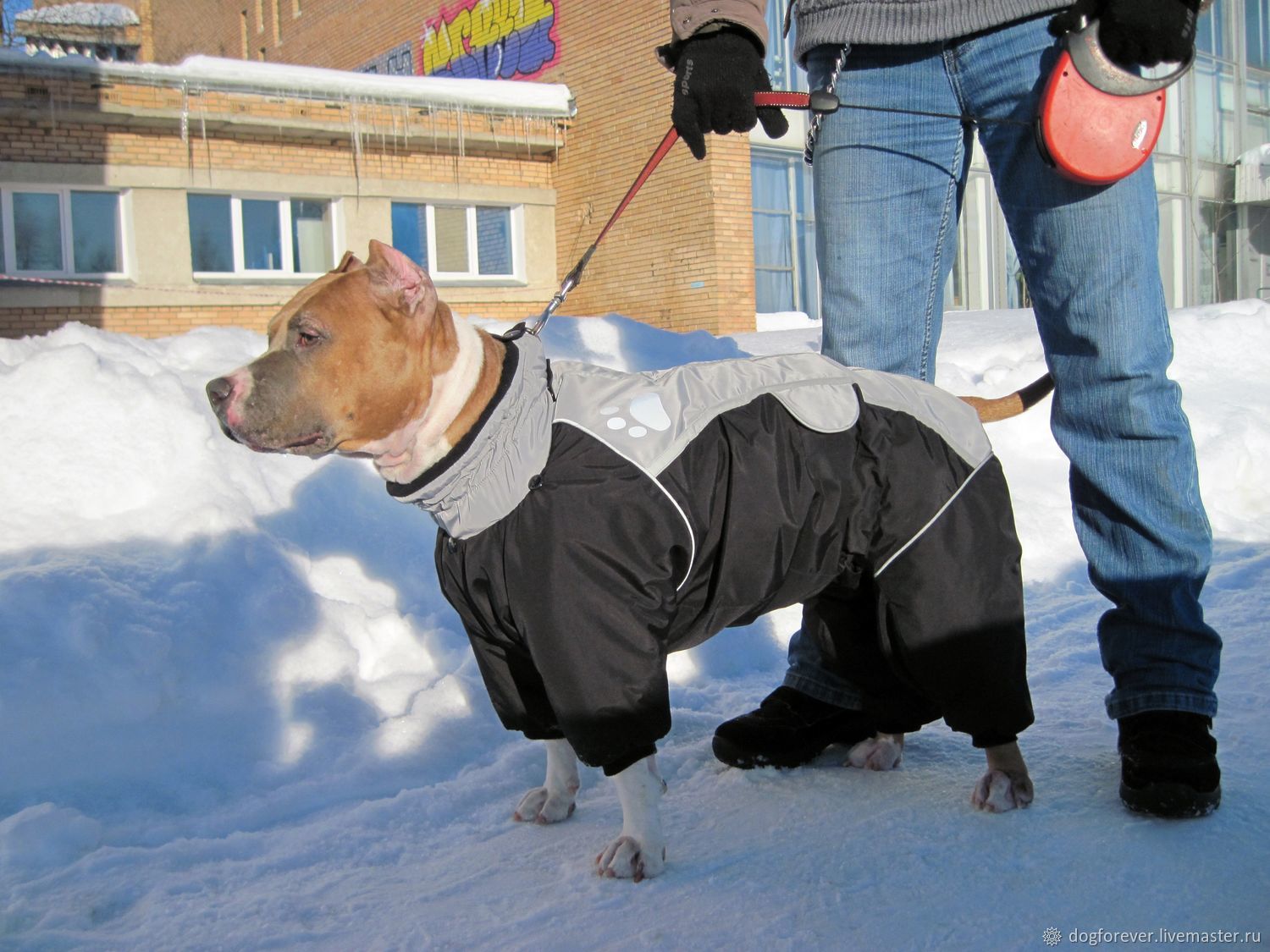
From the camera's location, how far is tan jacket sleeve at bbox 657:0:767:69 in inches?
105

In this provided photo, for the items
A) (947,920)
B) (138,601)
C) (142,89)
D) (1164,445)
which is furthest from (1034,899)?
(142,89)

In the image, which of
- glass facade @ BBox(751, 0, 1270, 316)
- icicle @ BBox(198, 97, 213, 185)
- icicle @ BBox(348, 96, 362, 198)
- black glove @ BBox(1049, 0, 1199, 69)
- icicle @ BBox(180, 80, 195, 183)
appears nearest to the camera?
black glove @ BBox(1049, 0, 1199, 69)

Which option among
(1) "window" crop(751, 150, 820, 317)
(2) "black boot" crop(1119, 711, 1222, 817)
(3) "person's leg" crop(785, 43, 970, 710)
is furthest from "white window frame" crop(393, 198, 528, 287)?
(2) "black boot" crop(1119, 711, 1222, 817)

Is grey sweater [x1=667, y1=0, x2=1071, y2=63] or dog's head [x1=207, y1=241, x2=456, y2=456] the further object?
grey sweater [x1=667, y1=0, x2=1071, y2=63]

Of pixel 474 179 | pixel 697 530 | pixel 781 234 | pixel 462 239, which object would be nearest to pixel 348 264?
pixel 697 530

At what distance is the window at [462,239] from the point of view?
59.0 feet

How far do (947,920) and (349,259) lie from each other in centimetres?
180

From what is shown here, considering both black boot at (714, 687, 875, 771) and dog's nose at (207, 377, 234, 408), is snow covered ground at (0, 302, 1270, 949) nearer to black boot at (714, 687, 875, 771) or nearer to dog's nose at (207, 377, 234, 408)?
black boot at (714, 687, 875, 771)

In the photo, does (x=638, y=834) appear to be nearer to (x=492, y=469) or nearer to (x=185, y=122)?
(x=492, y=469)

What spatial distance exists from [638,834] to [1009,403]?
146cm

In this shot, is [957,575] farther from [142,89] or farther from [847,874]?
[142,89]

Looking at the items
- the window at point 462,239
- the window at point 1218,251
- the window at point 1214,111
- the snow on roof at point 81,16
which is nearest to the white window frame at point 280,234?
the window at point 462,239

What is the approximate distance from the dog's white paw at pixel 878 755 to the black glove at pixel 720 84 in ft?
4.97

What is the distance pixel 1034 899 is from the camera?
192 centimetres
